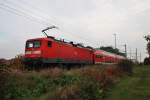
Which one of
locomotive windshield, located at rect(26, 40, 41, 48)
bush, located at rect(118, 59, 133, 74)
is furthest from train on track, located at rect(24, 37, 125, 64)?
bush, located at rect(118, 59, 133, 74)

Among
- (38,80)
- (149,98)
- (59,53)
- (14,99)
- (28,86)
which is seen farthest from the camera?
(59,53)

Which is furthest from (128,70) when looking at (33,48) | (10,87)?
(10,87)

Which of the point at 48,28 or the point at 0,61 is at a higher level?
the point at 48,28

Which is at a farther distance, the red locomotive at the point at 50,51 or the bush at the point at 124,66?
the bush at the point at 124,66

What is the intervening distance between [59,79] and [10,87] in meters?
3.96

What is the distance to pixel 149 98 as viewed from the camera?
42.3 ft

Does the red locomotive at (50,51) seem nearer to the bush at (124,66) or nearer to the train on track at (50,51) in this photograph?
the train on track at (50,51)

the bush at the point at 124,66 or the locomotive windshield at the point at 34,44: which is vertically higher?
the locomotive windshield at the point at 34,44

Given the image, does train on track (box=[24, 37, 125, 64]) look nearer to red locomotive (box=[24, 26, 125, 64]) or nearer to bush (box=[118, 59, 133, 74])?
red locomotive (box=[24, 26, 125, 64])

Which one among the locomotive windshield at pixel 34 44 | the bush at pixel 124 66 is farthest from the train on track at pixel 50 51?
the bush at pixel 124 66

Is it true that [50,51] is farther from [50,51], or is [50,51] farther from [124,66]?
[124,66]

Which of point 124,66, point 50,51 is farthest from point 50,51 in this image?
point 124,66

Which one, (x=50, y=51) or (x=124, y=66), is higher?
(x=50, y=51)

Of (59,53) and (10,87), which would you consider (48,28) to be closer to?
(59,53)
